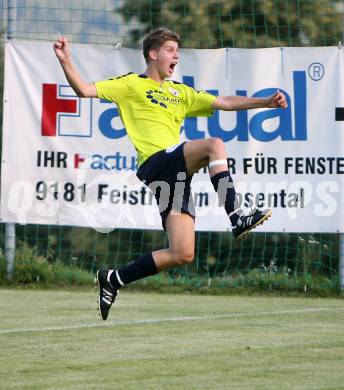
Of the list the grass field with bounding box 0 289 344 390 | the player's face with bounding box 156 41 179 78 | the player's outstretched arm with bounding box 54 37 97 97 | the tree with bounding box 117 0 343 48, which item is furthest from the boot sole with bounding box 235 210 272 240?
the tree with bounding box 117 0 343 48

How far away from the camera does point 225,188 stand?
732 cm

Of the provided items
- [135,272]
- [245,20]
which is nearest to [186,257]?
[135,272]

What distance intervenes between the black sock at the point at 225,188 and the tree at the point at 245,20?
19.1ft

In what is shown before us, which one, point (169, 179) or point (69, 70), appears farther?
point (169, 179)

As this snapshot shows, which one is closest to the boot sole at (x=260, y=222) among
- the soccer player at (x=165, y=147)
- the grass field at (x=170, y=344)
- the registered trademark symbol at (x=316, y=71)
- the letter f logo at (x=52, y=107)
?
the soccer player at (x=165, y=147)

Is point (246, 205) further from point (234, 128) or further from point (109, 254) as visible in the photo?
point (109, 254)

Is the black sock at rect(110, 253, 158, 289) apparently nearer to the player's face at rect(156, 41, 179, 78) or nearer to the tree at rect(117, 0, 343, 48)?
the player's face at rect(156, 41, 179, 78)

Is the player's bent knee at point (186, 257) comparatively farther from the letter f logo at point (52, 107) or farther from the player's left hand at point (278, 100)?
the letter f logo at point (52, 107)

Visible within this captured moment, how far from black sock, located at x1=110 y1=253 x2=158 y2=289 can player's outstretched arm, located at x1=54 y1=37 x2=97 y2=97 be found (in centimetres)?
119

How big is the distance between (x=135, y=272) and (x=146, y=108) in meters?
1.20

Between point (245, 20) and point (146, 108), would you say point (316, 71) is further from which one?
point (146, 108)

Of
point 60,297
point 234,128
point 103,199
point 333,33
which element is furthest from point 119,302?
point 333,33

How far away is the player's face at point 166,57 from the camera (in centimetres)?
810

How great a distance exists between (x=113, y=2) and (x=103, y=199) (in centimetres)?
233
